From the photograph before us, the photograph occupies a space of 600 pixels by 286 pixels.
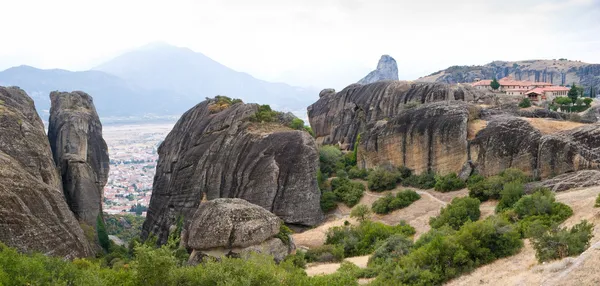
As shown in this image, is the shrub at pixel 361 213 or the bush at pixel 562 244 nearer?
the bush at pixel 562 244

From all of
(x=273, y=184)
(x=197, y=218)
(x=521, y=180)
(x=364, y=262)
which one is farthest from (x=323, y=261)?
(x=521, y=180)

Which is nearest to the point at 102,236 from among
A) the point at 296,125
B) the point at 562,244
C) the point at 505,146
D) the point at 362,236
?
the point at 296,125

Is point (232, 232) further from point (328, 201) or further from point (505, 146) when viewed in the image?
point (505, 146)

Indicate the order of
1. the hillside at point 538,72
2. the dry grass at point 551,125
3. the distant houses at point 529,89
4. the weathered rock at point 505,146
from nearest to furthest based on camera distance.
Answer: the weathered rock at point 505,146
the dry grass at point 551,125
the distant houses at point 529,89
the hillside at point 538,72

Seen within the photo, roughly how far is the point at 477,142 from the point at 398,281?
2028cm

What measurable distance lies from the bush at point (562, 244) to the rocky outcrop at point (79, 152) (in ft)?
130

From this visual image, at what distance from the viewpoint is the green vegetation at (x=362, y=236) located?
84.6 feet

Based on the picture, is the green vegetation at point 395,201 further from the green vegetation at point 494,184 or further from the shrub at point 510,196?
the shrub at point 510,196

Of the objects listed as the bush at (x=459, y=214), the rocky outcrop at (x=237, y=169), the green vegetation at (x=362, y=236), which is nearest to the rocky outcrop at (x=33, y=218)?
the rocky outcrop at (x=237, y=169)

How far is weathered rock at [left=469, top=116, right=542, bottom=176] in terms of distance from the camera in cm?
2998

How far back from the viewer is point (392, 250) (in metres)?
22.1

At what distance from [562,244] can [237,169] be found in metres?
23.7

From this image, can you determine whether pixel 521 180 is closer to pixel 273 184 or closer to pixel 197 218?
pixel 273 184

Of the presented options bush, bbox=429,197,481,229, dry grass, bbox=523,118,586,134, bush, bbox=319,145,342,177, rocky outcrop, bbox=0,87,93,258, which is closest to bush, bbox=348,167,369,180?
bush, bbox=319,145,342,177
